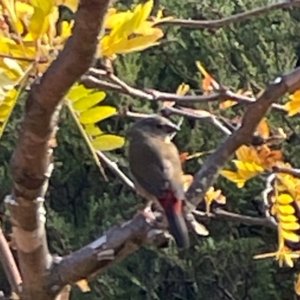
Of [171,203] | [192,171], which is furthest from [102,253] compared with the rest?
[192,171]

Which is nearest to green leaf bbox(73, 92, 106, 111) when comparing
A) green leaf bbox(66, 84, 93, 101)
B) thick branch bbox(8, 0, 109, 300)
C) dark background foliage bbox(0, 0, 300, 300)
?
green leaf bbox(66, 84, 93, 101)

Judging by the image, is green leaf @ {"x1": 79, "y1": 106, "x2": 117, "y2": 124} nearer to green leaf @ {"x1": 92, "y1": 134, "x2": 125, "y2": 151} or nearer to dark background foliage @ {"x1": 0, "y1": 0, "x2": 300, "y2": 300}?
green leaf @ {"x1": 92, "y1": 134, "x2": 125, "y2": 151}

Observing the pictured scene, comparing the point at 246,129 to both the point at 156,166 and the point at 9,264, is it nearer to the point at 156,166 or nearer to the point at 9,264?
the point at 9,264

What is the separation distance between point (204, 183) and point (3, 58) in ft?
0.93

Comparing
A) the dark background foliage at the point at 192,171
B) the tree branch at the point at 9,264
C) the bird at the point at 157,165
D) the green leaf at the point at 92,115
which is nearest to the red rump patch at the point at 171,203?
the bird at the point at 157,165

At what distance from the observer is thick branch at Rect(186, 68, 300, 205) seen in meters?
1.04

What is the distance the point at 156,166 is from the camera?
2.03 m

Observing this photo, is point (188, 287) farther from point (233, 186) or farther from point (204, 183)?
point (204, 183)

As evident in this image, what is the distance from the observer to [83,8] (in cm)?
71

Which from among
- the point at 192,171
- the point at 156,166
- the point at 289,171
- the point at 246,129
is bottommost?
the point at 192,171

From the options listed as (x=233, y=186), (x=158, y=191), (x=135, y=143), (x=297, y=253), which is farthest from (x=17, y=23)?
(x=233, y=186)

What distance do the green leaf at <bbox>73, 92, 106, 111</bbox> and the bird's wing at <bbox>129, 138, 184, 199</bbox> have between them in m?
0.67

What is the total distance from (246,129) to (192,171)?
247 centimetres

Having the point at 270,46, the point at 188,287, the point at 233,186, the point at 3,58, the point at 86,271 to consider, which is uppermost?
the point at 3,58
